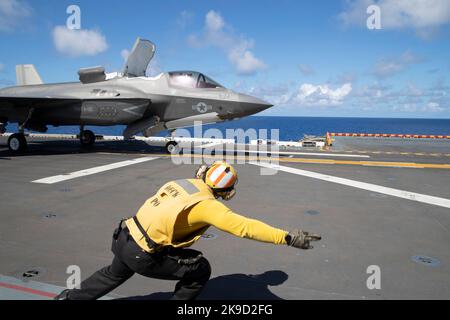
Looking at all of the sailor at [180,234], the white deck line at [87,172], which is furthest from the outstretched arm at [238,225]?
the white deck line at [87,172]

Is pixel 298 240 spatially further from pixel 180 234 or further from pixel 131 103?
pixel 131 103

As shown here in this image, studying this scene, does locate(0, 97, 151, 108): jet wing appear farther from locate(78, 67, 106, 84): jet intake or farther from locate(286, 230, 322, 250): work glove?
locate(286, 230, 322, 250): work glove

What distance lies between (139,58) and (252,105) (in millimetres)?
6694

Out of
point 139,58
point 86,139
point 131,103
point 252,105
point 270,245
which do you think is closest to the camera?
point 270,245

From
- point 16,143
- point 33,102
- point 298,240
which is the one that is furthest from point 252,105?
point 16,143

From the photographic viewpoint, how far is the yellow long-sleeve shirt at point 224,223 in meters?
2.54

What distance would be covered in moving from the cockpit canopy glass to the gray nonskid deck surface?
18.2ft

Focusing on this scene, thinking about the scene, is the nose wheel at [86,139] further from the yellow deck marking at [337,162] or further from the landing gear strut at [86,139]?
the yellow deck marking at [337,162]

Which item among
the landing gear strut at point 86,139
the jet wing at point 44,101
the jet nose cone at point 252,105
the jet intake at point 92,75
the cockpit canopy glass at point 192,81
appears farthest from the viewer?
the landing gear strut at point 86,139

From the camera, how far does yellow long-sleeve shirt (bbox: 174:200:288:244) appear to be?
254 cm

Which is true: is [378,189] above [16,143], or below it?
below

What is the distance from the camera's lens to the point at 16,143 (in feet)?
52.9

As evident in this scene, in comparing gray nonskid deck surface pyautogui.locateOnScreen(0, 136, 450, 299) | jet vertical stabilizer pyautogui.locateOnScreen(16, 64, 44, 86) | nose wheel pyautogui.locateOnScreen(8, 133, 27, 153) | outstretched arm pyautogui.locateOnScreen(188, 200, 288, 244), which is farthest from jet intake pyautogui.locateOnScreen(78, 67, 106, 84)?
outstretched arm pyautogui.locateOnScreen(188, 200, 288, 244)

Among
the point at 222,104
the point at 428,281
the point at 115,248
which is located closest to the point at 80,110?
the point at 222,104
